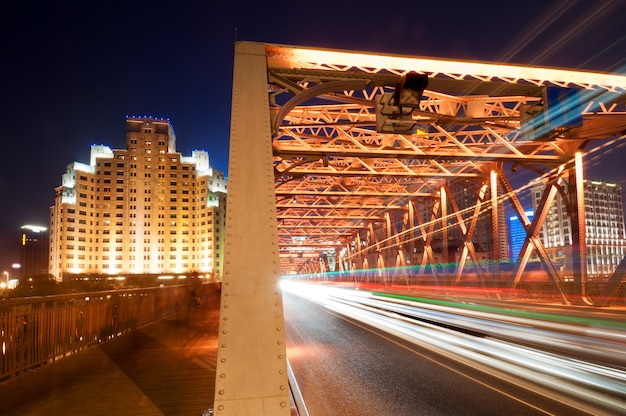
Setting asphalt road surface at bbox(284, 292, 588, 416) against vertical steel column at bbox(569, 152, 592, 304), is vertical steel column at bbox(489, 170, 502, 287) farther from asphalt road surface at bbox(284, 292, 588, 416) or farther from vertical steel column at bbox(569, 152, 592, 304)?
asphalt road surface at bbox(284, 292, 588, 416)

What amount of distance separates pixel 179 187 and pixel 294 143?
11851cm

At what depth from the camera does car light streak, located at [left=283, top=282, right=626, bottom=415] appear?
7.47 metres

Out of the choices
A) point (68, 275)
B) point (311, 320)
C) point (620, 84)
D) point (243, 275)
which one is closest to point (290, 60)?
point (243, 275)

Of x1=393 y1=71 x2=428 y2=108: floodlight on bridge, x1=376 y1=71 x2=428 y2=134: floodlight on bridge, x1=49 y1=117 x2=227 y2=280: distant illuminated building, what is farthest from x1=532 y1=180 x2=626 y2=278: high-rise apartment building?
x1=49 y1=117 x2=227 y2=280: distant illuminated building

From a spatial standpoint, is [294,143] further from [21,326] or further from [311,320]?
[21,326]

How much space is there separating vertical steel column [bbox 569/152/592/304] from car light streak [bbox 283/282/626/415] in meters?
3.55

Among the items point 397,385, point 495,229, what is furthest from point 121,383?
point 495,229

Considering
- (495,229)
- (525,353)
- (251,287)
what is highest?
(495,229)

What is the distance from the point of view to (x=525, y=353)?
1097cm

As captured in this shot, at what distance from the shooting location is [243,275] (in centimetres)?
465

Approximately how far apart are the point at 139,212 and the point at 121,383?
12779 cm

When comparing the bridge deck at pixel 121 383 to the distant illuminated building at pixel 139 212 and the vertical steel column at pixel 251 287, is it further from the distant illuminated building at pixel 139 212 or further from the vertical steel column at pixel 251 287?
the distant illuminated building at pixel 139 212

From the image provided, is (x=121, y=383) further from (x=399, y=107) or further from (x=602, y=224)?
(x=602, y=224)

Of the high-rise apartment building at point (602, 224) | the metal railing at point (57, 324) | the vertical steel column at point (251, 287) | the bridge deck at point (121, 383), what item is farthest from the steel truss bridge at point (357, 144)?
the high-rise apartment building at point (602, 224)
